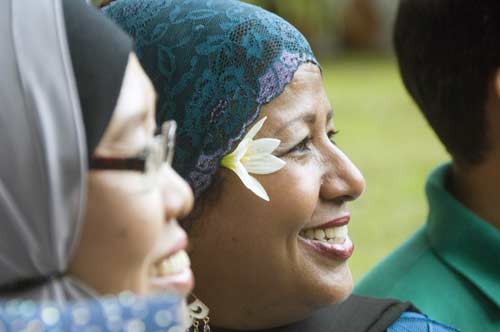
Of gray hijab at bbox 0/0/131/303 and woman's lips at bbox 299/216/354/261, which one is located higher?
gray hijab at bbox 0/0/131/303

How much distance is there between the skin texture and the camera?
3.92m

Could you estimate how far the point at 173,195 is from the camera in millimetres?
2199

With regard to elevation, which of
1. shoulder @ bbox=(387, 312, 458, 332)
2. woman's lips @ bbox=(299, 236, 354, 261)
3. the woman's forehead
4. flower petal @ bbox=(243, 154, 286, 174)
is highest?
the woman's forehead

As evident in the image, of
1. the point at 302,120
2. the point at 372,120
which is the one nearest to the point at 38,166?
the point at 302,120

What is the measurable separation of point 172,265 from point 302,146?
90 cm

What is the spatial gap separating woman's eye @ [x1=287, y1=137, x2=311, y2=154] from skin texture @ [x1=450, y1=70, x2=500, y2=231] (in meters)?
1.19

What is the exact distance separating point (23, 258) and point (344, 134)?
34.9 ft

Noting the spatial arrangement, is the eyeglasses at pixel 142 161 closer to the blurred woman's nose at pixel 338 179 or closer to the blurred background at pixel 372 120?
the blurred woman's nose at pixel 338 179

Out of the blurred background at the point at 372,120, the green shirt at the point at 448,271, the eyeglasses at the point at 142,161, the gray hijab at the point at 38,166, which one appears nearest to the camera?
the gray hijab at the point at 38,166

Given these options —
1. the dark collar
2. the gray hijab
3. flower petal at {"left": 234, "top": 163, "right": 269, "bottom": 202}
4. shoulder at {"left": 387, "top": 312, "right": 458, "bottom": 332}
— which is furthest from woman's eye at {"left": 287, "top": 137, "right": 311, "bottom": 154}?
the gray hijab

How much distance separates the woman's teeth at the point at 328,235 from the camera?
9.84ft

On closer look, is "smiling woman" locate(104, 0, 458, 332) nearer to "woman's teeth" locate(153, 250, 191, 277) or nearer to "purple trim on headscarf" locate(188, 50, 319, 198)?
"purple trim on headscarf" locate(188, 50, 319, 198)

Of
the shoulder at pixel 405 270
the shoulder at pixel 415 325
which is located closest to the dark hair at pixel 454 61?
the shoulder at pixel 405 270

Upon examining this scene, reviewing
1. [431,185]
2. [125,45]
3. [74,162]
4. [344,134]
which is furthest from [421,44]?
[344,134]
